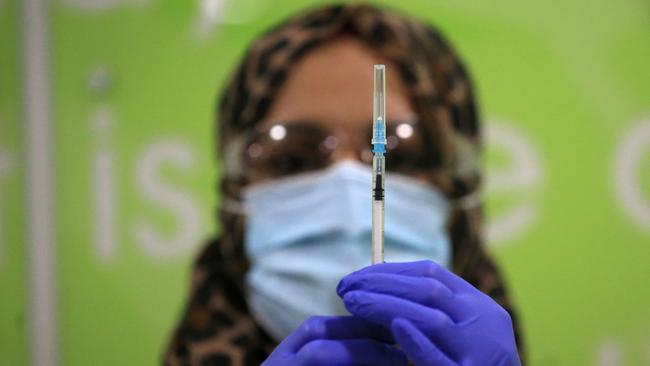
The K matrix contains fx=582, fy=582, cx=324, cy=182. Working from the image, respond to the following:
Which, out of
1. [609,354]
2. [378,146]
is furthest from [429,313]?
[609,354]

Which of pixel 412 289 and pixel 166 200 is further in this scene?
pixel 166 200

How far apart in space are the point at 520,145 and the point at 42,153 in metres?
0.92

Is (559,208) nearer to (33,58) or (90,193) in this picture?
(90,193)

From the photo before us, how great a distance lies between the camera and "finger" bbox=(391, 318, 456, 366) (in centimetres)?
61

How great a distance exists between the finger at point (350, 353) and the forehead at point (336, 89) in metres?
0.45

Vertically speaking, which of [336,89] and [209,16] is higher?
[209,16]

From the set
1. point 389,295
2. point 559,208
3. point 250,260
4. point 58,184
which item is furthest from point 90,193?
point 559,208

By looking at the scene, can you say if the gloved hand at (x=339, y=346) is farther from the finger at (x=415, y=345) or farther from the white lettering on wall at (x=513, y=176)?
the white lettering on wall at (x=513, y=176)

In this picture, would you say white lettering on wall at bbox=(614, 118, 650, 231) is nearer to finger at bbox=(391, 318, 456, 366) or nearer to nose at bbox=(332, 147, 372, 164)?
nose at bbox=(332, 147, 372, 164)

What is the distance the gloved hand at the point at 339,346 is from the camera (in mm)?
643

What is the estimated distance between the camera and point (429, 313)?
0.63m

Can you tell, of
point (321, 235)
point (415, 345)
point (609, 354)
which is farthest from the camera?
point (609, 354)

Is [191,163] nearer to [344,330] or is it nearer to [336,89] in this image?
[336,89]

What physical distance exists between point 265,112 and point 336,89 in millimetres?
134
